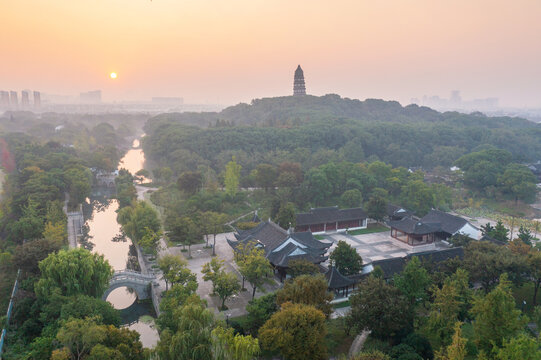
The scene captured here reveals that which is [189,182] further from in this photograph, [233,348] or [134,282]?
[233,348]

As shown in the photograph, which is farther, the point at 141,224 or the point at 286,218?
the point at 286,218

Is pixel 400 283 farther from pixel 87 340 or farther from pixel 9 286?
pixel 9 286

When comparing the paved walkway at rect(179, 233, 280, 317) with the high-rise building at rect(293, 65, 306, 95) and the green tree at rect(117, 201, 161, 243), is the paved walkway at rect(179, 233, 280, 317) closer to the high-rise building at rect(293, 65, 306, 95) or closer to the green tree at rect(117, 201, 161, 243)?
the green tree at rect(117, 201, 161, 243)

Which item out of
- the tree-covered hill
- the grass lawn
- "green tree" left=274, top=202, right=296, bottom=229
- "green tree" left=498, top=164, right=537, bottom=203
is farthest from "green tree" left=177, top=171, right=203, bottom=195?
the tree-covered hill

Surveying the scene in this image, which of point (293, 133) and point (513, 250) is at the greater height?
point (293, 133)

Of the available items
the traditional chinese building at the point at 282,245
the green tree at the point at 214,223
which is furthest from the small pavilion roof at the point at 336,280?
the green tree at the point at 214,223

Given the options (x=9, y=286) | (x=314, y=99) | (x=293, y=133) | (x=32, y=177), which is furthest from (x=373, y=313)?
(x=314, y=99)

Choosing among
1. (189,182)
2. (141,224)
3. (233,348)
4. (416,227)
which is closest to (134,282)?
(141,224)
